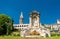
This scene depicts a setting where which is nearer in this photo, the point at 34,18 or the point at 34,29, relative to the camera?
the point at 34,29

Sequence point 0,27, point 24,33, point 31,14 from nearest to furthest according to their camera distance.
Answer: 1. point 24,33
2. point 31,14
3. point 0,27

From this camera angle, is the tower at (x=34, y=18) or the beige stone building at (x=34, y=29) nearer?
the beige stone building at (x=34, y=29)

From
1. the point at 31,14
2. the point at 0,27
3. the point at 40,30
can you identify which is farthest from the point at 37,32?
the point at 0,27

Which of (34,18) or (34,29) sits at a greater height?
(34,18)

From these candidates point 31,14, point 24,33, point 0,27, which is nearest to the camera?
point 24,33

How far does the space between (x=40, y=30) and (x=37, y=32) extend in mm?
844

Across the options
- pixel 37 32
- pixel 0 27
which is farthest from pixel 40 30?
pixel 0 27

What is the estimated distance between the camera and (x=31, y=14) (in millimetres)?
59688

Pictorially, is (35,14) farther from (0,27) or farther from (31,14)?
(0,27)

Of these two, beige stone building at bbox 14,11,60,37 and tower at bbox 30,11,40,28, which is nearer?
beige stone building at bbox 14,11,60,37

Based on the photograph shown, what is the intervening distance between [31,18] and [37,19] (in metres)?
1.48

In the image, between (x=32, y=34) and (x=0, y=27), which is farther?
(x=0, y=27)

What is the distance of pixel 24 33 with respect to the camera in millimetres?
55625

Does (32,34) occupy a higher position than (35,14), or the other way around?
(35,14)
